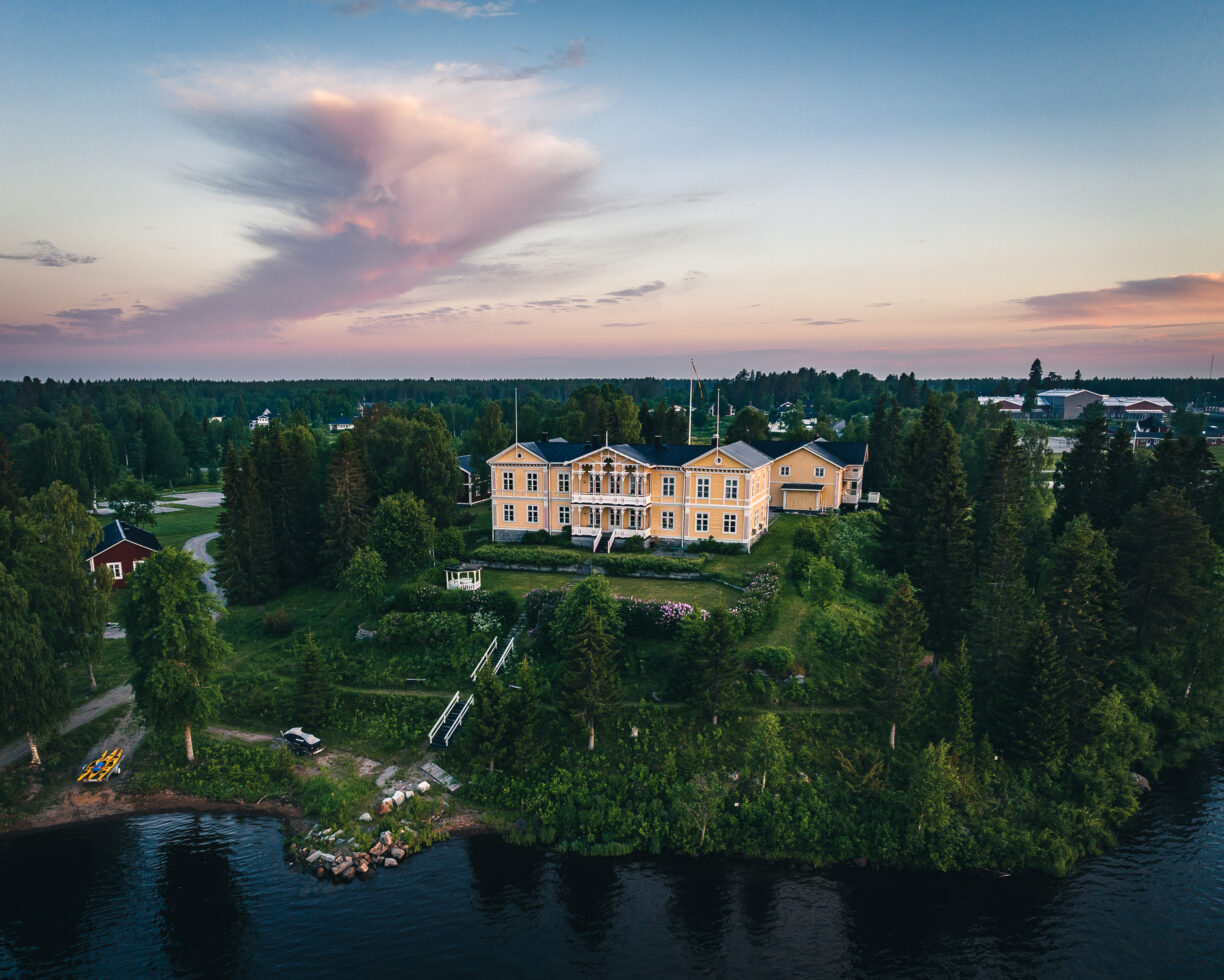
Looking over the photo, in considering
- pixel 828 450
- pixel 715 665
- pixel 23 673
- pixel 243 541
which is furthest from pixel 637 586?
pixel 23 673

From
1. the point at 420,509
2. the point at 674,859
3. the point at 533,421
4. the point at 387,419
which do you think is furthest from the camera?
the point at 533,421

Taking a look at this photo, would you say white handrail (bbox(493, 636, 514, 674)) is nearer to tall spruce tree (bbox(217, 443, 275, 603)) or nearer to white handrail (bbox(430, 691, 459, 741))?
white handrail (bbox(430, 691, 459, 741))

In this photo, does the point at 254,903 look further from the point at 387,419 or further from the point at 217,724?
the point at 387,419

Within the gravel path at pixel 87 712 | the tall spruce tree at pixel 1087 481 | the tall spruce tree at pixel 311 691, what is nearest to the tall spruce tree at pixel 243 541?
the gravel path at pixel 87 712

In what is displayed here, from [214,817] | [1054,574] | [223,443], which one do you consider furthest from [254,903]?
[223,443]

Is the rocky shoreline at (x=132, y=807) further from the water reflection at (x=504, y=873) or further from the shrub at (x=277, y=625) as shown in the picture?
the shrub at (x=277, y=625)

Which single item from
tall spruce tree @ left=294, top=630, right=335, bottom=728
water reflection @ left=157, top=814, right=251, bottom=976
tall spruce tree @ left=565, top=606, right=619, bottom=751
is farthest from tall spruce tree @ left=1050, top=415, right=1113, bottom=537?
water reflection @ left=157, top=814, right=251, bottom=976
